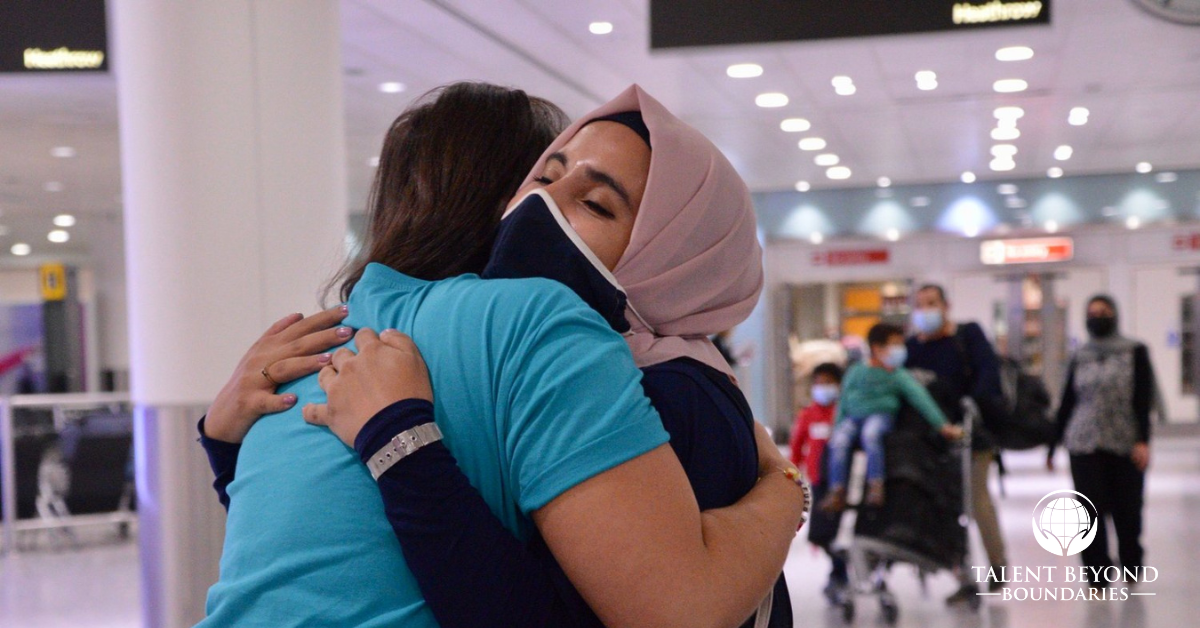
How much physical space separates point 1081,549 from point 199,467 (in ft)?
19.2

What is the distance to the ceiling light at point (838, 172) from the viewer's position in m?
15.5

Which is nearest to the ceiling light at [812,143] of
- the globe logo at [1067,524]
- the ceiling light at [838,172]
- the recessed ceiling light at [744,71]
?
the ceiling light at [838,172]

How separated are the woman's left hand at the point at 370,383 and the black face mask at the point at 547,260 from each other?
128 millimetres

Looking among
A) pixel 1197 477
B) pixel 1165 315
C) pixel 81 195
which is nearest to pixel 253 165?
pixel 1197 477

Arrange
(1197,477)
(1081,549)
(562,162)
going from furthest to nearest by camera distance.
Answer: (1197,477) → (1081,549) → (562,162)

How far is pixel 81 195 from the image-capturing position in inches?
628

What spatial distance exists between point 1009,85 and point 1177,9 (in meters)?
3.62

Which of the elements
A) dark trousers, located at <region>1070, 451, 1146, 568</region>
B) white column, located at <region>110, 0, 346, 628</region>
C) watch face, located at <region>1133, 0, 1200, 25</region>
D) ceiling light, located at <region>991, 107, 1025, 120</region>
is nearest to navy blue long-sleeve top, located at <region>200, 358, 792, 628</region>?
white column, located at <region>110, 0, 346, 628</region>

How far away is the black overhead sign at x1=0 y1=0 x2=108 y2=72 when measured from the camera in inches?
210

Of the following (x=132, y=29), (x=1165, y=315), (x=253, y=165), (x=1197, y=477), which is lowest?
(x=1197, y=477)

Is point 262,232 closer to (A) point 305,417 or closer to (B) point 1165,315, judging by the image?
(A) point 305,417

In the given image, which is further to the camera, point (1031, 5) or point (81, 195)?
point (81, 195)

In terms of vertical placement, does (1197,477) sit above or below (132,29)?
below

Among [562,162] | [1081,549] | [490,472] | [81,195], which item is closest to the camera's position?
[490,472]
